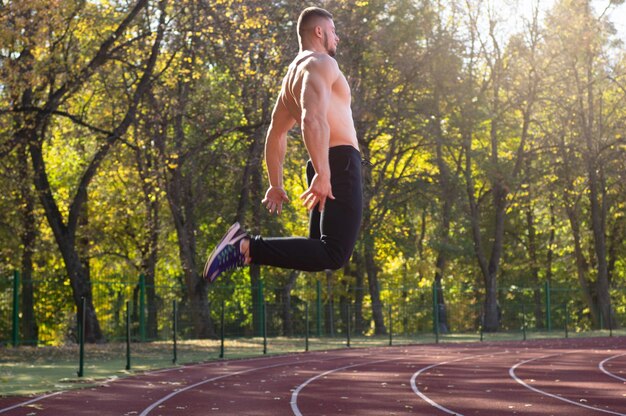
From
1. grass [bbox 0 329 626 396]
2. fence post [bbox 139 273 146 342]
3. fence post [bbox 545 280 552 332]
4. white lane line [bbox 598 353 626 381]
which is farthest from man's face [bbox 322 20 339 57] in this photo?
fence post [bbox 545 280 552 332]

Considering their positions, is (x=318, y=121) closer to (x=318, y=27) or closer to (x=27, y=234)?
(x=318, y=27)

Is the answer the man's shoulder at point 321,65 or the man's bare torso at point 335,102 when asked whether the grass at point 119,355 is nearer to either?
the man's bare torso at point 335,102

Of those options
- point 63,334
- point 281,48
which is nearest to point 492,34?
point 281,48

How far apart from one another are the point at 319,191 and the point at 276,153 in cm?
85

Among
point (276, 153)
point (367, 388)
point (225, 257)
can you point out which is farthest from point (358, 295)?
point (225, 257)

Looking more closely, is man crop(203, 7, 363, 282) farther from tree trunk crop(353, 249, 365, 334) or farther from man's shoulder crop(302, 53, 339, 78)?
tree trunk crop(353, 249, 365, 334)

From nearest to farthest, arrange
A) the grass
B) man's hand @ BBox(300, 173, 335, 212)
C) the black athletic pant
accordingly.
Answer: man's hand @ BBox(300, 173, 335, 212) → the black athletic pant → the grass

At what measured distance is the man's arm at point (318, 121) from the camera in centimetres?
432

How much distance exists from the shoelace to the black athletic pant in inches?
2.2

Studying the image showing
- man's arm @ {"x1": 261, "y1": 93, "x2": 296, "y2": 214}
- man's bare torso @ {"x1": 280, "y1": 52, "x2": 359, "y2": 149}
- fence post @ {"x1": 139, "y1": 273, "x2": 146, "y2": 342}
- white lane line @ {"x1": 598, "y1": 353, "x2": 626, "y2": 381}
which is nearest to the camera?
man's bare torso @ {"x1": 280, "y1": 52, "x2": 359, "y2": 149}

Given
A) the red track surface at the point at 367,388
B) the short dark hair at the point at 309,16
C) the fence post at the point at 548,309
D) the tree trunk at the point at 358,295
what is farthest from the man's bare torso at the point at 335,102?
the fence post at the point at 548,309

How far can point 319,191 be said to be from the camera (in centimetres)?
431

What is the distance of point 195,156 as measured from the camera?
3200cm

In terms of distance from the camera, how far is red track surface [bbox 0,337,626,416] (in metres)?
12.5
